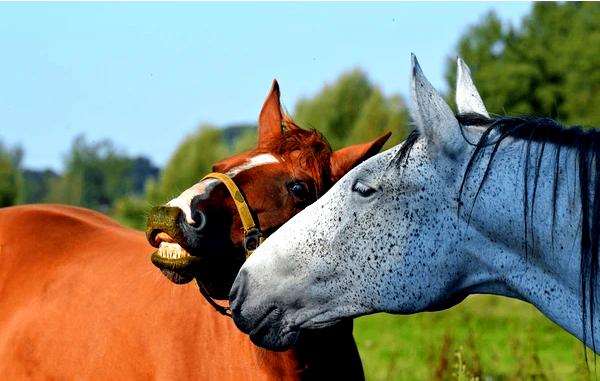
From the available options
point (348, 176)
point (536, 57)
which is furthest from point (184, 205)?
point (536, 57)

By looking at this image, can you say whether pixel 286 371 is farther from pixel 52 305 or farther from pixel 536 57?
pixel 536 57

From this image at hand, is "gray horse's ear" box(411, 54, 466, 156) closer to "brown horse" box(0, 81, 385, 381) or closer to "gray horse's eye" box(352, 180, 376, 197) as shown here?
"gray horse's eye" box(352, 180, 376, 197)

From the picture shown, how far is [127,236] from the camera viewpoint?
564 cm

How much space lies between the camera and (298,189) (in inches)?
169

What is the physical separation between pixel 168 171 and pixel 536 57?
68.0 feet

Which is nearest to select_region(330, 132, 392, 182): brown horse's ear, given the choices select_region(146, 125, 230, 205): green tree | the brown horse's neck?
the brown horse's neck

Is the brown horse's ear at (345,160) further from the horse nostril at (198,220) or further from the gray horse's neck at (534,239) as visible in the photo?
the gray horse's neck at (534,239)

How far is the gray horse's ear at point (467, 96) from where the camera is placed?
3682mm

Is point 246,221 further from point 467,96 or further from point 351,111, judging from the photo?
point 351,111

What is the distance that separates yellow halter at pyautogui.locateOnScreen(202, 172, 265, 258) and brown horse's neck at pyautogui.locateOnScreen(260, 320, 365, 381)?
457 millimetres

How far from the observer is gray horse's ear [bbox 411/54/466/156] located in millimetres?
3217

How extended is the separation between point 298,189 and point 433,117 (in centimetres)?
112

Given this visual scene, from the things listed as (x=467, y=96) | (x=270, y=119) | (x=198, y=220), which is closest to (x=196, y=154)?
(x=270, y=119)

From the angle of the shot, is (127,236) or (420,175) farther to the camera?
(127,236)
